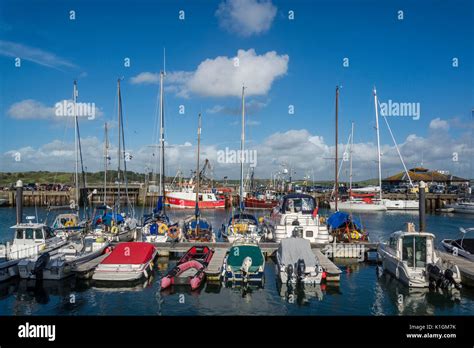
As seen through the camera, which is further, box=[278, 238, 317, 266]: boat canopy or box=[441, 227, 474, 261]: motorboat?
box=[441, 227, 474, 261]: motorboat

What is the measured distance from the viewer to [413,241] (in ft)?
80.0

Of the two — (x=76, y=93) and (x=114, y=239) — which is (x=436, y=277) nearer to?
(x=114, y=239)

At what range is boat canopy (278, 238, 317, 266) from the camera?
24.7 m

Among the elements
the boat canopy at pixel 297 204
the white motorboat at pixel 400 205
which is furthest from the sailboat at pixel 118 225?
the white motorboat at pixel 400 205

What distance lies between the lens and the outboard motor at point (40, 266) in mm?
24422

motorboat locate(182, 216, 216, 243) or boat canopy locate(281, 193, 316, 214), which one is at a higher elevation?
boat canopy locate(281, 193, 316, 214)

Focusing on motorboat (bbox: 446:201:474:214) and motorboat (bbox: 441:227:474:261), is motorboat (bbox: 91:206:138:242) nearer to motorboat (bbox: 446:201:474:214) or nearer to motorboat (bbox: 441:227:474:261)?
motorboat (bbox: 441:227:474:261)

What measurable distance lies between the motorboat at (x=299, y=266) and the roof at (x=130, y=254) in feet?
28.3

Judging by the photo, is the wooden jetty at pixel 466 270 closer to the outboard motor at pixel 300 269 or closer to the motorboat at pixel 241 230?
the outboard motor at pixel 300 269

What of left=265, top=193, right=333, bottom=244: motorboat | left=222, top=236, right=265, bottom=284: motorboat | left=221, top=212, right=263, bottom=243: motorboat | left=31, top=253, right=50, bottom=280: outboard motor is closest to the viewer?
left=222, top=236, right=265, bottom=284: motorboat

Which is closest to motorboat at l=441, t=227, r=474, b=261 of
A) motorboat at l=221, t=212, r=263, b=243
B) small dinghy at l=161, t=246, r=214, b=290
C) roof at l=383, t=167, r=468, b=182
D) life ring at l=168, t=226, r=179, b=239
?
motorboat at l=221, t=212, r=263, b=243

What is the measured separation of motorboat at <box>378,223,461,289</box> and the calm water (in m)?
0.60

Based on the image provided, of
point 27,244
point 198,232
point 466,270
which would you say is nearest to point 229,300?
point 466,270
